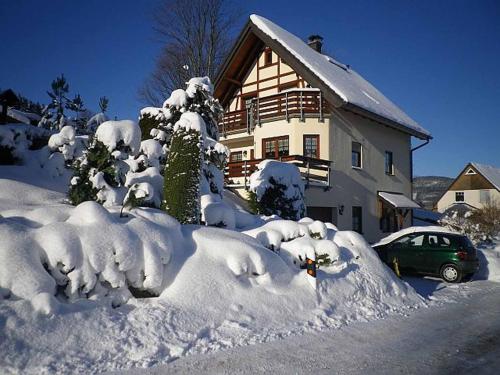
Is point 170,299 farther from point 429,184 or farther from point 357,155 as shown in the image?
point 429,184

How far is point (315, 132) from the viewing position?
17.3 m

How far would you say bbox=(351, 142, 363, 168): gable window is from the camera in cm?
1912

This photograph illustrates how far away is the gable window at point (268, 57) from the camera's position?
2056 cm

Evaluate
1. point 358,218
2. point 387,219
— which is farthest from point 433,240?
point 387,219

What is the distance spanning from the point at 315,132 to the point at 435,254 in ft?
27.0

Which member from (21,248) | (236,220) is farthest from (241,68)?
(21,248)

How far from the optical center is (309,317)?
588 cm

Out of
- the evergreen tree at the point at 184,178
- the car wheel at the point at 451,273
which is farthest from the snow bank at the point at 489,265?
the evergreen tree at the point at 184,178

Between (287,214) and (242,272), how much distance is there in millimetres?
6411

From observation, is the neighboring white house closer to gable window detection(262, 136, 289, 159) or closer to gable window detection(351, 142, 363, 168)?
gable window detection(351, 142, 363, 168)

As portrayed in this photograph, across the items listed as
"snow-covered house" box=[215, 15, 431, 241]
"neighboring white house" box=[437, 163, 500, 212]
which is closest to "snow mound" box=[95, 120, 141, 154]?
"snow-covered house" box=[215, 15, 431, 241]

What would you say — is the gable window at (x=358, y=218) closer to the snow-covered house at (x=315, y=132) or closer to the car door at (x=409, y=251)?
the snow-covered house at (x=315, y=132)

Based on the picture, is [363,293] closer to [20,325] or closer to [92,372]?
[92,372]

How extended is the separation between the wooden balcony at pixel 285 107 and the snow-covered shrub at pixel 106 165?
1117 cm
